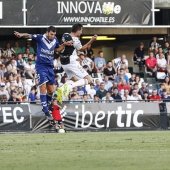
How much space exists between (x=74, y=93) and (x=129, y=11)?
5701mm

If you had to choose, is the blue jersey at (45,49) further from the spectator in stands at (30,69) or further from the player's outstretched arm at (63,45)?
the spectator in stands at (30,69)

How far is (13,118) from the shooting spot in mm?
22531

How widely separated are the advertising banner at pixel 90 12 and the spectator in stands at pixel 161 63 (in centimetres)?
190

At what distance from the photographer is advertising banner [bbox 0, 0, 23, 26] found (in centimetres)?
2850

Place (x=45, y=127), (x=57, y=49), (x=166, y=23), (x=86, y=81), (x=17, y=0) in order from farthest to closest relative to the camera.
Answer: (x=166, y=23), (x=17, y=0), (x=45, y=127), (x=86, y=81), (x=57, y=49)

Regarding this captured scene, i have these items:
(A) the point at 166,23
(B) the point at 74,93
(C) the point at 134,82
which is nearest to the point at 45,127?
(B) the point at 74,93

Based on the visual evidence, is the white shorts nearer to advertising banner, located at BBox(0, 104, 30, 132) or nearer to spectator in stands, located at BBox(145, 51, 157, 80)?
advertising banner, located at BBox(0, 104, 30, 132)

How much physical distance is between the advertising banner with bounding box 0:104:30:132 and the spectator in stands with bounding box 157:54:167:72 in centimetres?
914

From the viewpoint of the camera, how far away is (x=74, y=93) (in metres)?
25.2

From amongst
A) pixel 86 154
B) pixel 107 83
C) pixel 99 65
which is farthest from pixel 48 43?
pixel 99 65

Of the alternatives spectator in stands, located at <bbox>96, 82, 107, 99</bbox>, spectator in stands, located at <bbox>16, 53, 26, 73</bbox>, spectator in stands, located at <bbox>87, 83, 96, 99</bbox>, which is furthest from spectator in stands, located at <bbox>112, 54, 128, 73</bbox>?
spectator in stands, located at <bbox>16, 53, 26, 73</bbox>

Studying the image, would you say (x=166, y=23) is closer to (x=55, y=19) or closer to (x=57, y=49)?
(x=55, y=19)

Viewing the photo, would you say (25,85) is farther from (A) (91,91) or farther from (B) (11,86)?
(A) (91,91)

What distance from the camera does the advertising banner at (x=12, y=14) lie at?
2850 centimetres
